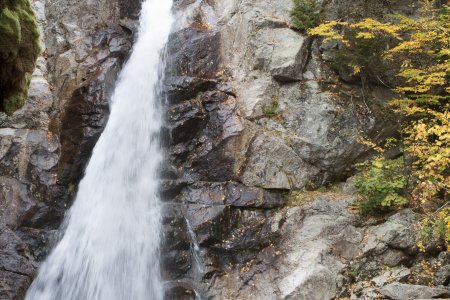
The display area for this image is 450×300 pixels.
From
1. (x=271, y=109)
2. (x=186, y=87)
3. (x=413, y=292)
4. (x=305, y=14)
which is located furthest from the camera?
(x=305, y=14)

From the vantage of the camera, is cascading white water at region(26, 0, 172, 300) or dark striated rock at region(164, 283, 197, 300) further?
cascading white water at region(26, 0, 172, 300)

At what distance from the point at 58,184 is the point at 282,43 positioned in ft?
23.3

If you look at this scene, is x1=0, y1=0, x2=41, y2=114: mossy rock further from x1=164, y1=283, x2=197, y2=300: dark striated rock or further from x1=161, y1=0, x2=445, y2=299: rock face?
x1=164, y1=283, x2=197, y2=300: dark striated rock

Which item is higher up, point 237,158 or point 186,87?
point 186,87

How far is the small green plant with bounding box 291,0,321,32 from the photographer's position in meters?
10.7

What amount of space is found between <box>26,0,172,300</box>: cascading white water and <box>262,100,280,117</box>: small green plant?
112 inches

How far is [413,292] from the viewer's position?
6531 mm

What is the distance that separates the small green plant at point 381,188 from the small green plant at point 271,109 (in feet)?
9.26

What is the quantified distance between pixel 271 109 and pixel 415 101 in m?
3.40

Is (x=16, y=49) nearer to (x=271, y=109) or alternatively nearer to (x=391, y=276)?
(x=271, y=109)

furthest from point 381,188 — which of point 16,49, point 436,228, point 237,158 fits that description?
point 16,49

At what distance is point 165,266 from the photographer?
8180 mm

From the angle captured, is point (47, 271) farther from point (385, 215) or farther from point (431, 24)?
point (431, 24)

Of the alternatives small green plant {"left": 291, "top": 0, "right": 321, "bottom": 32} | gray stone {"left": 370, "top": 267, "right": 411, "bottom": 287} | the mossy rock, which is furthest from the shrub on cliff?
the mossy rock
